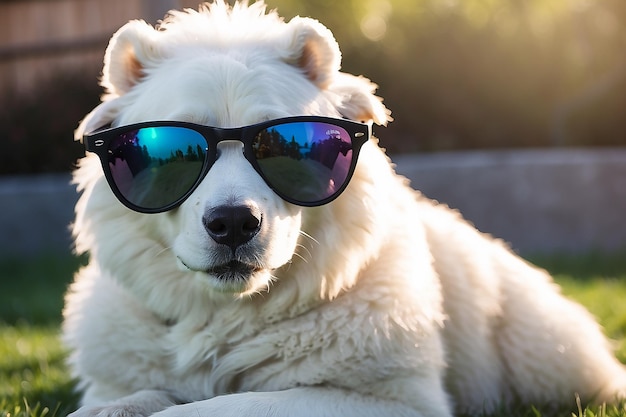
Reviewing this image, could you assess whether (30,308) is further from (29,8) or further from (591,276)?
(29,8)

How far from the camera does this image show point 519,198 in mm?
9117

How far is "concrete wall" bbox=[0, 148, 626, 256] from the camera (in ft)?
29.7

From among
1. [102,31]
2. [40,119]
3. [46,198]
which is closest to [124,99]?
[46,198]

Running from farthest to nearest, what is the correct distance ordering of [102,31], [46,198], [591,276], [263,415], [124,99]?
1. [102,31]
2. [46,198]
3. [591,276]
4. [124,99]
5. [263,415]

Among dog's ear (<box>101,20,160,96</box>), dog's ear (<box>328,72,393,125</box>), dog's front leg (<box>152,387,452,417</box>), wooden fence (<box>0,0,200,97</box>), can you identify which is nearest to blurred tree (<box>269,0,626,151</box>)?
wooden fence (<box>0,0,200,97</box>)

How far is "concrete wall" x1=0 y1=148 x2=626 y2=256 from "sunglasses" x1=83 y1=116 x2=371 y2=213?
632 centimetres

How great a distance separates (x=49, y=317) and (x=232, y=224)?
3.88 meters

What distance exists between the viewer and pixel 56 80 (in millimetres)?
11125

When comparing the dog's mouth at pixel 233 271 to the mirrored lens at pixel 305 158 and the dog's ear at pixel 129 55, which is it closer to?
the mirrored lens at pixel 305 158

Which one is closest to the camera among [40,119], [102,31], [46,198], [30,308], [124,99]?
[124,99]

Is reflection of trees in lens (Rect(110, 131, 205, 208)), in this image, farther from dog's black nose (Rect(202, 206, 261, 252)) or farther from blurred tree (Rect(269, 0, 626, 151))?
blurred tree (Rect(269, 0, 626, 151))

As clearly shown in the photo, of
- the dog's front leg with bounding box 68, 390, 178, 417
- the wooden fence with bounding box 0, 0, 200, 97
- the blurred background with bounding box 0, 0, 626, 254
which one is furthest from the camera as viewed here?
the wooden fence with bounding box 0, 0, 200, 97

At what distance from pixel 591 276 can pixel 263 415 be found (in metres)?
5.25

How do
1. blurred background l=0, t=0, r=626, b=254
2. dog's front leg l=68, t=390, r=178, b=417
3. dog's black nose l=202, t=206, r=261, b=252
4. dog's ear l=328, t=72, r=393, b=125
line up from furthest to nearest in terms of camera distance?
1. blurred background l=0, t=0, r=626, b=254
2. dog's ear l=328, t=72, r=393, b=125
3. dog's front leg l=68, t=390, r=178, b=417
4. dog's black nose l=202, t=206, r=261, b=252
